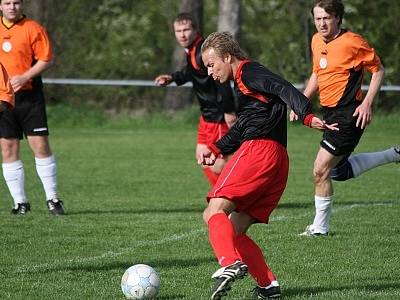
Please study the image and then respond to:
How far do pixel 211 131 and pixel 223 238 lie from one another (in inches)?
195

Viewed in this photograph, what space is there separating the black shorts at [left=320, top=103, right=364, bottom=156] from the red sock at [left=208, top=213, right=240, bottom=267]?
9.49 ft

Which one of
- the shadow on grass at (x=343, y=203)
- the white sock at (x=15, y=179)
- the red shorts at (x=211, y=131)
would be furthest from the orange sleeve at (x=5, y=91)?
the shadow on grass at (x=343, y=203)

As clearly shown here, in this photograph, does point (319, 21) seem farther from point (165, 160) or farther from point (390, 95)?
point (390, 95)

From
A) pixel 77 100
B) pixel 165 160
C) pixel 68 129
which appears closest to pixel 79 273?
pixel 165 160

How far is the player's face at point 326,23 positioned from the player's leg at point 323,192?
3.13 ft

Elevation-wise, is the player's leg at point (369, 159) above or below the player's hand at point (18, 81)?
below

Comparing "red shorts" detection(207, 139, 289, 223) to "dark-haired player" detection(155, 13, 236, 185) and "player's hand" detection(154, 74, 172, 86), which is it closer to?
"dark-haired player" detection(155, 13, 236, 185)

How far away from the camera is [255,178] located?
598 centimetres

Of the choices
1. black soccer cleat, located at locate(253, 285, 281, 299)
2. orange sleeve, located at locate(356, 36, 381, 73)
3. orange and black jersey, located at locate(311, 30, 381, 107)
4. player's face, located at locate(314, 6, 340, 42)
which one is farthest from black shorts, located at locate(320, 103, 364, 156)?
black soccer cleat, located at locate(253, 285, 281, 299)

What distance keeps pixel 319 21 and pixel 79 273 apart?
3.00 metres

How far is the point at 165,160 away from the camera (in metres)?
16.0

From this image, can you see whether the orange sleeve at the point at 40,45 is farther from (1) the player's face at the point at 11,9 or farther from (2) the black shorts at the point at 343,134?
(2) the black shorts at the point at 343,134

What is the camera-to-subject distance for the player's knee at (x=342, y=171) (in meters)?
9.21

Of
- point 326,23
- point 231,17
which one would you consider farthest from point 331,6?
point 231,17
